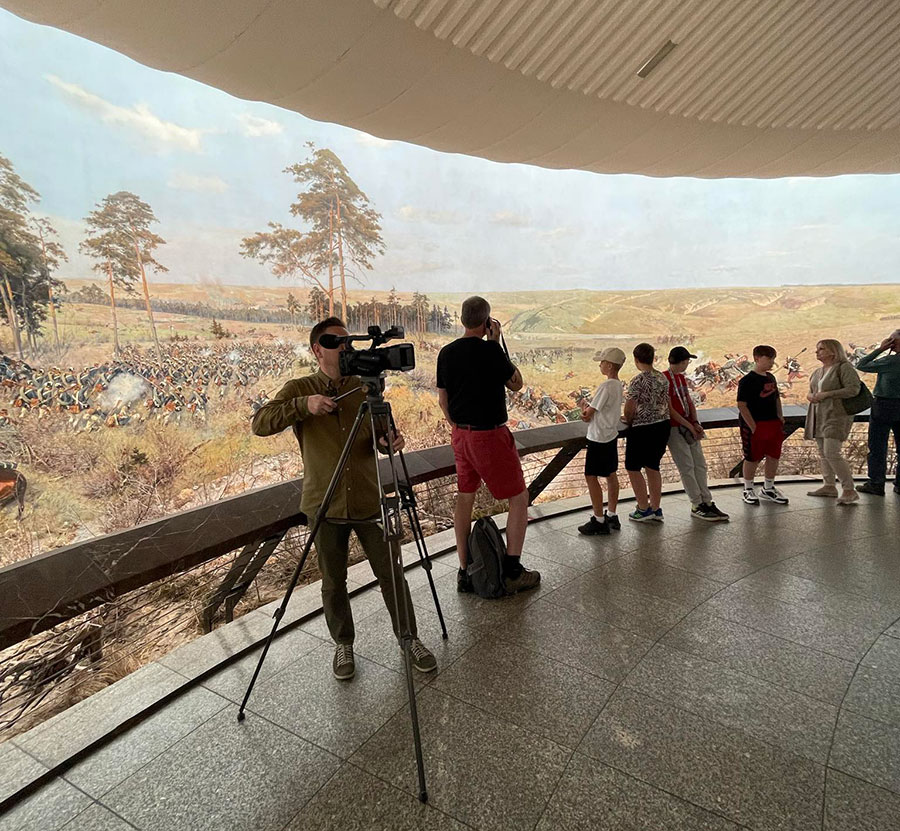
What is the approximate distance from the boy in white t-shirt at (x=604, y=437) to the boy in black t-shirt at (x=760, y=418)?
45.2 inches

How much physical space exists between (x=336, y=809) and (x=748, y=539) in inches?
105

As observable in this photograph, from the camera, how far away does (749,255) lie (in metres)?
15.9

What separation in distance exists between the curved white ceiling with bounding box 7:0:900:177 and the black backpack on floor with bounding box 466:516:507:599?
2424mm

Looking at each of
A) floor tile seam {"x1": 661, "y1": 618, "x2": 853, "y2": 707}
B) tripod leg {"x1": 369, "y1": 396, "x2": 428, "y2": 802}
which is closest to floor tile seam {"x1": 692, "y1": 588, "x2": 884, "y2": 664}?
floor tile seam {"x1": 661, "y1": 618, "x2": 853, "y2": 707}

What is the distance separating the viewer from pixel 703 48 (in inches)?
107

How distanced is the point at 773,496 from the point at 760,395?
79 centimetres

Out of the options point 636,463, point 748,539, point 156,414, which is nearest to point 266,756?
point 636,463

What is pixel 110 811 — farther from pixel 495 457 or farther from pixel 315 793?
pixel 495 457

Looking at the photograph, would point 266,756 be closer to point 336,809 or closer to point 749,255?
point 336,809

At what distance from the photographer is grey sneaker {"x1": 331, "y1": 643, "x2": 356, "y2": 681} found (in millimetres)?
1611

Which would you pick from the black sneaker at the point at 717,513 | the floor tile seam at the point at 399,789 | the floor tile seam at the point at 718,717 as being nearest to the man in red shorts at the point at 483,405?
the floor tile seam at the point at 718,717

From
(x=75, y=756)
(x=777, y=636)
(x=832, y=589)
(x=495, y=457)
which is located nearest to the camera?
(x=75, y=756)

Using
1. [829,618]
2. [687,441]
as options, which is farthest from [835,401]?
[829,618]

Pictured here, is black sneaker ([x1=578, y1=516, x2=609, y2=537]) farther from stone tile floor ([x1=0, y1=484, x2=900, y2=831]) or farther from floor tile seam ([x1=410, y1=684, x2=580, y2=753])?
floor tile seam ([x1=410, y1=684, x2=580, y2=753])
